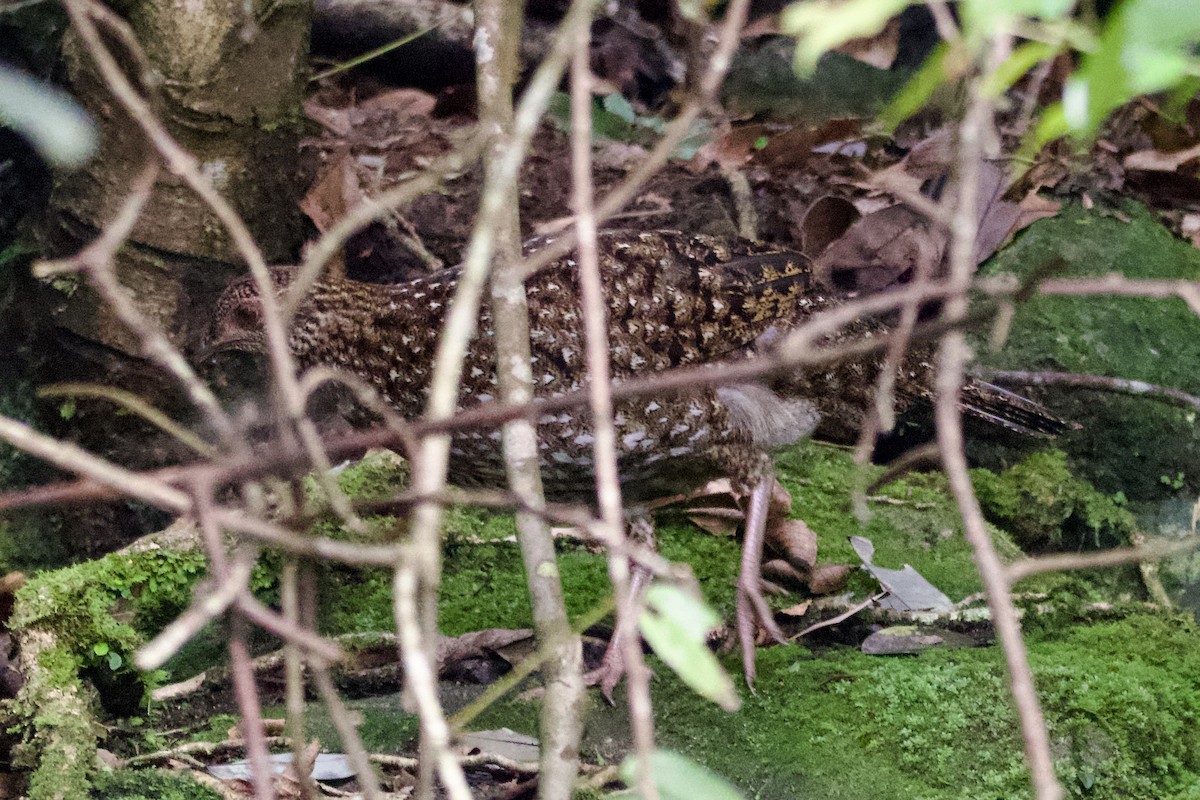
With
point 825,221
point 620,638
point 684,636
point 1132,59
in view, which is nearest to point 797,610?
point 620,638

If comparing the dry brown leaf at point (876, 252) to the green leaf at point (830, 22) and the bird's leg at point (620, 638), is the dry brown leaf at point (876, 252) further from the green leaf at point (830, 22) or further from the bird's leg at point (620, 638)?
the green leaf at point (830, 22)

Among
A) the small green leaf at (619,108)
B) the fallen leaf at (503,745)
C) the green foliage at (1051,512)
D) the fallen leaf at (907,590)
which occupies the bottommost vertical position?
the green foliage at (1051,512)

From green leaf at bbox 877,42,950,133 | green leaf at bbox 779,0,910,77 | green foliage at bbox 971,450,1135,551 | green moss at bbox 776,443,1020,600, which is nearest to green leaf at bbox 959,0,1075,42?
green leaf at bbox 779,0,910,77

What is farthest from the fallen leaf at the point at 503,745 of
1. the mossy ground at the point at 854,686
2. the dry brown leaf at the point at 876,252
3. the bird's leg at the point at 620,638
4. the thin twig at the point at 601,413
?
the dry brown leaf at the point at 876,252

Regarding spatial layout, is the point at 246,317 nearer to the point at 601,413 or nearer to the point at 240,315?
the point at 240,315

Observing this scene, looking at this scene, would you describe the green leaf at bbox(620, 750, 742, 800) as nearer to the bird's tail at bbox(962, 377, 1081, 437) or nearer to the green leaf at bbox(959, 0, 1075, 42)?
the green leaf at bbox(959, 0, 1075, 42)
